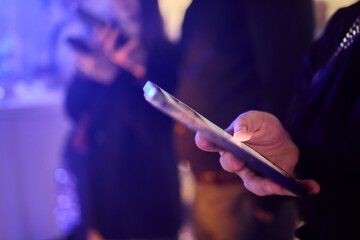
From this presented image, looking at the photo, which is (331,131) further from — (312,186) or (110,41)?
(110,41)

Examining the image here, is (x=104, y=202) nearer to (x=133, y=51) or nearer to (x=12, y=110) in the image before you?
(x=133, y=51)

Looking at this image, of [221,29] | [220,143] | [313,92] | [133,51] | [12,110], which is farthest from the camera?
[12,110]

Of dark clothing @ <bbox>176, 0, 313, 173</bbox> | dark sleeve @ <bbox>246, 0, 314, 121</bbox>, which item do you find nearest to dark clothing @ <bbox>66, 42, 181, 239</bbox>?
dark clothing @ <bbox>176, 0, 313, 173</bbox>

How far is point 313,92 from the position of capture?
1.34 ft

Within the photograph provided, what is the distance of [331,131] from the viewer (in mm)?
378

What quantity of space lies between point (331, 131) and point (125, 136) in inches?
19.0

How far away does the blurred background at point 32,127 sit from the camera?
0.99 metres

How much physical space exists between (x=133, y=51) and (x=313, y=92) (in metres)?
0.41

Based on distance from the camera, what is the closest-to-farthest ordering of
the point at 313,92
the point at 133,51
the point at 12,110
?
Answer: the point at 313,92 < the point at 133,51 < the point at 12,110

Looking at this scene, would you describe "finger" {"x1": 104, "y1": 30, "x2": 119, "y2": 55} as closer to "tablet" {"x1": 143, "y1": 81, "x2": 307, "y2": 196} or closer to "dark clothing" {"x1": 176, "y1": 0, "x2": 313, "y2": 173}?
"dark clothing" {"x1": 176, "y1": 0, "x2": 313, "y2": 173}

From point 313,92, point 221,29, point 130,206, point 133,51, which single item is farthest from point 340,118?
point 130,206

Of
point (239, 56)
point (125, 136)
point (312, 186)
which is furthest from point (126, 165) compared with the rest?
point (312, 186)

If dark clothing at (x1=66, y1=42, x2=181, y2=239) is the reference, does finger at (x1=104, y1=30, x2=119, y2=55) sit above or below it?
above

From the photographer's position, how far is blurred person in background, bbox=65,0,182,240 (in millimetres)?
709
